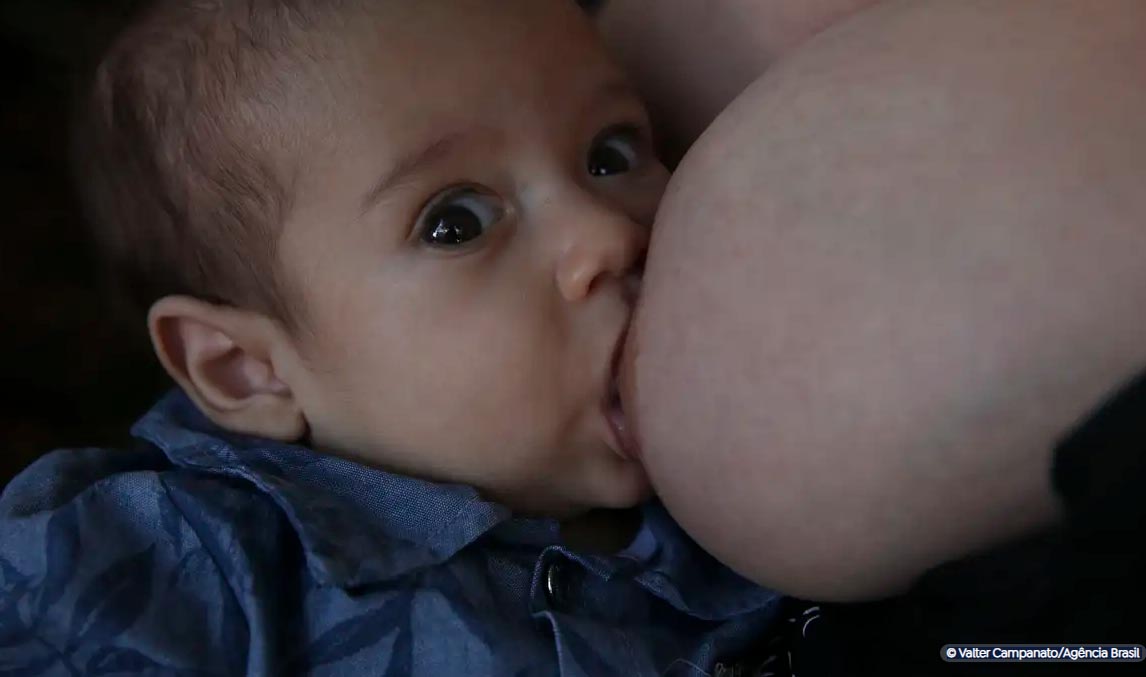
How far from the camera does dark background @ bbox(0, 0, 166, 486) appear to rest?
3.35ft

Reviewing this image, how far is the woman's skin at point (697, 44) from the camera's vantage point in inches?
28.6

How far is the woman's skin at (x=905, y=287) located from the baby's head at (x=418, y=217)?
137 mm

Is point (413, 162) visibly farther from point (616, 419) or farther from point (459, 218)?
point (616, 419)

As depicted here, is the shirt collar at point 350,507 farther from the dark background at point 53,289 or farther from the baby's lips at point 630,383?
the dark background at point 53,289

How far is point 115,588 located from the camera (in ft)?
2.22

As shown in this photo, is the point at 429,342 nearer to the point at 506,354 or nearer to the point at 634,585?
the point at 506,354

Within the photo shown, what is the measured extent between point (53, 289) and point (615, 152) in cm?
59

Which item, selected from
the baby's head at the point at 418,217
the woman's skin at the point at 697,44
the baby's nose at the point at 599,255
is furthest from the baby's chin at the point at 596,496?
the woman's skin at the point at 697,44

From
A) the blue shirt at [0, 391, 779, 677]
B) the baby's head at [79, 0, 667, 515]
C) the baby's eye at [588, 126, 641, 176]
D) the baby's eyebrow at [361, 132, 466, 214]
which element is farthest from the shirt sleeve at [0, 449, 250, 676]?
the baby's eye at [588, 126, 641, 176]

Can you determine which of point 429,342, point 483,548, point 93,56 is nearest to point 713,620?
point 483,548

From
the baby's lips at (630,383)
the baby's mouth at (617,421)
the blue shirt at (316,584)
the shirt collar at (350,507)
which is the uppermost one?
the baby's lips at (630,383)

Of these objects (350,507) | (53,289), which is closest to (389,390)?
(350,507)

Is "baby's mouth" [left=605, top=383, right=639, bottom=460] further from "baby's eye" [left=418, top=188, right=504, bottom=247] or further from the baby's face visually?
"baby's eye" [left=418, top=188, right=504, bottom=247]

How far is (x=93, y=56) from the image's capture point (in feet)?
3.06
